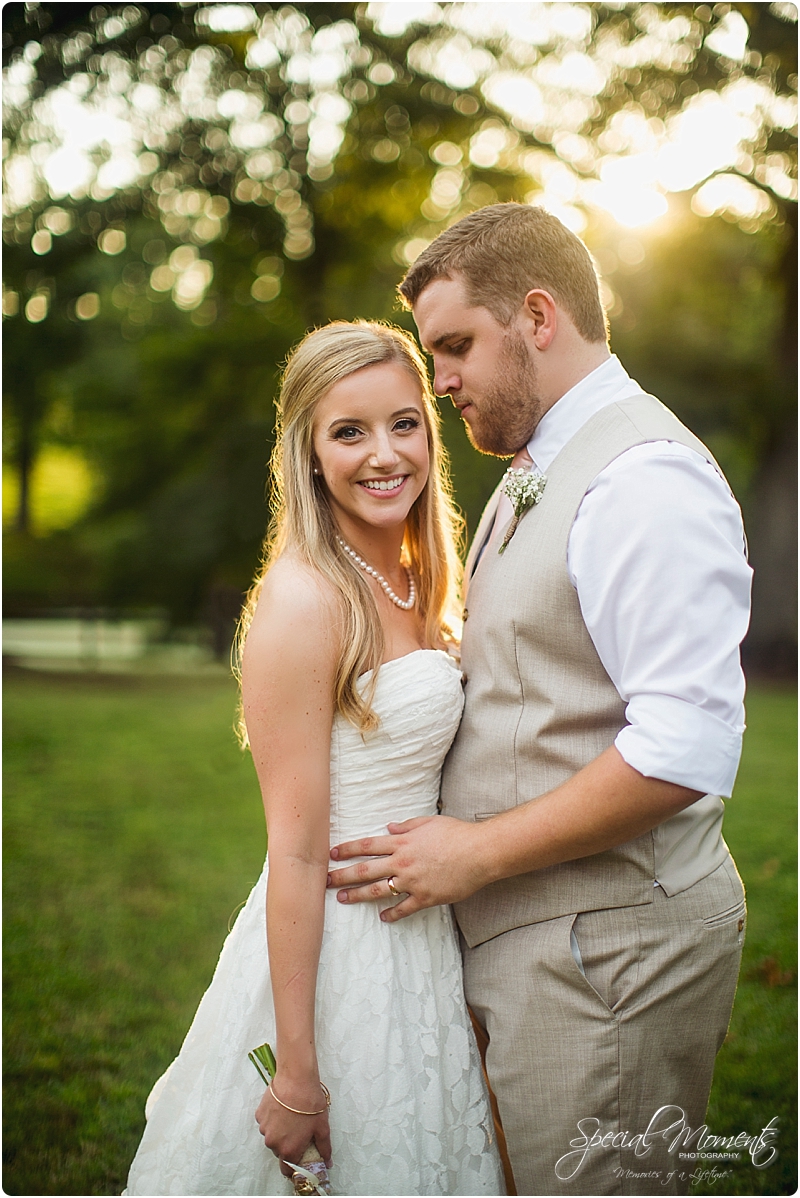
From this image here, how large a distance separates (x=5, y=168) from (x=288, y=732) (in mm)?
8108

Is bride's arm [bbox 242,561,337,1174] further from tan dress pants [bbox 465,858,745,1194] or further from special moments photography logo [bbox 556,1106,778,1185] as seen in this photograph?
special moments photography logo [bbox 556,1106,778,1185]

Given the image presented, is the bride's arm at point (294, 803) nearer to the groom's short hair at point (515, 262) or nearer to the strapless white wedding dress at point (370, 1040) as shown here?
the strapless white wedding dress at point (370, 1040)

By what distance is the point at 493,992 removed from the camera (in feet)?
7.52

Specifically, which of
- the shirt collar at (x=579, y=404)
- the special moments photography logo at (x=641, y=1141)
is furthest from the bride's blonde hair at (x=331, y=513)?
the special moments photography logo at (x=641, y=1141)

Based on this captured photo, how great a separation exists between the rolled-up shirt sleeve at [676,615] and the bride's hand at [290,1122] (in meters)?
1.12

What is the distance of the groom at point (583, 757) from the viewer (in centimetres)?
194

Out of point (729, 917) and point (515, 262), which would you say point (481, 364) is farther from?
point (729, 917)

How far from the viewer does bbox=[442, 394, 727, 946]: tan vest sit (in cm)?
213

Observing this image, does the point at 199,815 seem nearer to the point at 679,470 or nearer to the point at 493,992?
the point at 493,992

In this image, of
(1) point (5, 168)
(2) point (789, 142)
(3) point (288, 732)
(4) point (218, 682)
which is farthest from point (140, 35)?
(4) point (218, 682)

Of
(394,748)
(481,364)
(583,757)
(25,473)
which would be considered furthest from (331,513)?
(25,473)

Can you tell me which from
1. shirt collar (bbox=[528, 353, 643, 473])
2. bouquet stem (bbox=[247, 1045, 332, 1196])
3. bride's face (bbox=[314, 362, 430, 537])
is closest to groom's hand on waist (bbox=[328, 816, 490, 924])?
bouquet stem (bbox=[247, 1045, 332, 1196])

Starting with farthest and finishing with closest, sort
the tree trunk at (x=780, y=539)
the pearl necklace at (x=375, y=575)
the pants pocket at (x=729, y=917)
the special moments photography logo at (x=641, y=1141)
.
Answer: the tree trunk at (x=780, y=539), the pearl necklace at (x=375, y=575), the pants pocket at (x=729, y=917), the special moments photography logo at (x=641, y=1141)

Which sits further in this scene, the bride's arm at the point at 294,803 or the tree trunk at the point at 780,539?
the tree trunk at the point at 780,539
